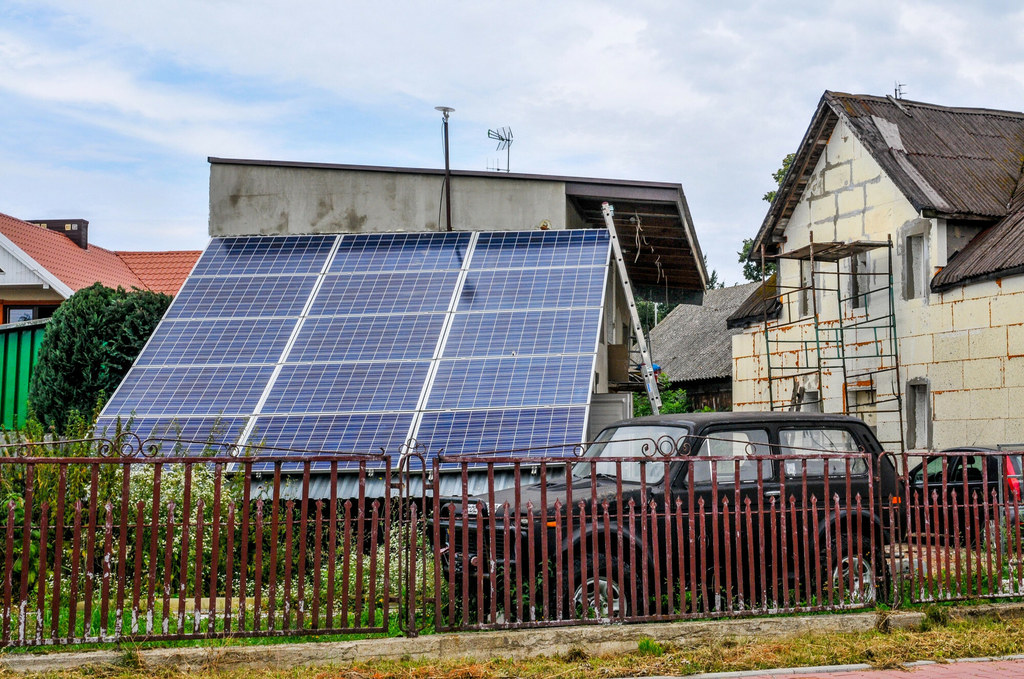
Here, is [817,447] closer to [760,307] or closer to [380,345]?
[380,345]

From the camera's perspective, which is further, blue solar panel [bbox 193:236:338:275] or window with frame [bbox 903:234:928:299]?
window with frame [bbox 903:234:928:299]

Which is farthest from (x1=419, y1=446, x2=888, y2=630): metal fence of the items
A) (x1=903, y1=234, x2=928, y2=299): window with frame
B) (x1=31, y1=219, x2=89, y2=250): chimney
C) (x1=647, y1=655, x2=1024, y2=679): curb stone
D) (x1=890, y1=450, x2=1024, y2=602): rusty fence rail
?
(x1=31, y1=219, x2=89, y2=250): chimney

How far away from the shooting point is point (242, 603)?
6.84 meters

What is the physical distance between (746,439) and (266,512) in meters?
4.82

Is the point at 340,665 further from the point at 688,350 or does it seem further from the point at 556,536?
the point at 688,350

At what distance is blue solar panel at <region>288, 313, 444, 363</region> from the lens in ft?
41.0

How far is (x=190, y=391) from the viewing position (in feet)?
39.4

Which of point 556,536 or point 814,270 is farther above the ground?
point 814,270

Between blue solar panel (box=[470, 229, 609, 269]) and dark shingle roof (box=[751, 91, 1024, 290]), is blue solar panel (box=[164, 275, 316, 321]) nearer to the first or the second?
blue solar panel (box=[470, 229, 609, 269])

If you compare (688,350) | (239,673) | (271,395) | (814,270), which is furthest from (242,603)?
(688,350)

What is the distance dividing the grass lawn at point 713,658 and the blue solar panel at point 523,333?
16.5ft

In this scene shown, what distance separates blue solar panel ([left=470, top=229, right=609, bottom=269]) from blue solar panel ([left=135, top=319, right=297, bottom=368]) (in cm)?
289

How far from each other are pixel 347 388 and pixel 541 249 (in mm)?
3978

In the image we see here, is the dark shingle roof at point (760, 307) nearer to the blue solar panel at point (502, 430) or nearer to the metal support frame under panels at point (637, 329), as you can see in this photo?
the metal support frame under panels at point (637, 329)
